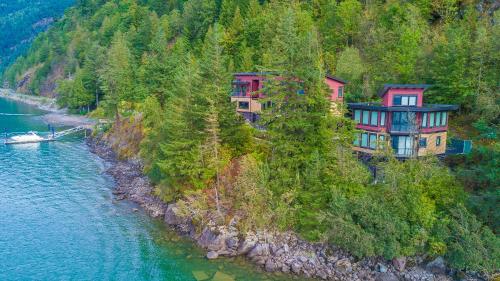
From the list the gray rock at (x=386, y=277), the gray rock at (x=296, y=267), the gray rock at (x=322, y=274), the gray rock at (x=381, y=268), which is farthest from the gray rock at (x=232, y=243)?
the gray rock at (x=386, y=277)

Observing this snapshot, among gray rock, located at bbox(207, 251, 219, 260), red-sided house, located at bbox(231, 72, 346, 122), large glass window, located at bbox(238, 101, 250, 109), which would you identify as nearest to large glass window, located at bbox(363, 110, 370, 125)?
red-sided house, located at bbox(231, 72, 346, 122)

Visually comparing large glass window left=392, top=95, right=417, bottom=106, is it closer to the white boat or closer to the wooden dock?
the wooden dock

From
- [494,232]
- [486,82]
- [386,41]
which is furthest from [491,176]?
[386,41]

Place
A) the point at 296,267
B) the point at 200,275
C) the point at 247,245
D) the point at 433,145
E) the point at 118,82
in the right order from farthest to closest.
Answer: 1. the point at 118,82
2. the point at 433,145
3. the point at 247,245
4. the point at 296,267
5. the point at 200,275

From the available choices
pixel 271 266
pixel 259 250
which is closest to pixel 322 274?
pixel 271 266

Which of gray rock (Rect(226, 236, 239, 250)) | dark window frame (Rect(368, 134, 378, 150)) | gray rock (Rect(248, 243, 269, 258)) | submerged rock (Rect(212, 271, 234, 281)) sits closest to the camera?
submerged rock (Rect(212, 271, 234, 281))

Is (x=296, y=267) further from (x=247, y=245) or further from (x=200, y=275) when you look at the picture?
(x=200, y=275)
